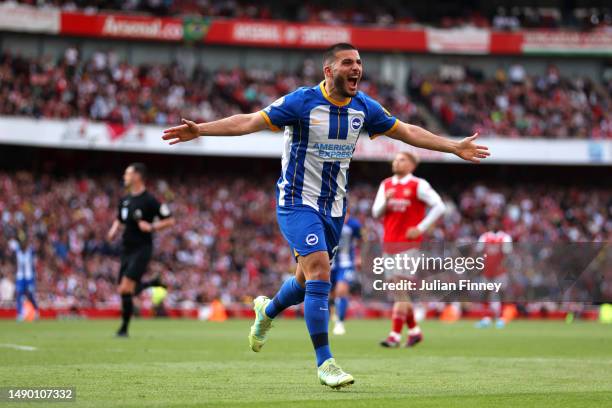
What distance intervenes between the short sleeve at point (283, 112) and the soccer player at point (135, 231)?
24.8 feet

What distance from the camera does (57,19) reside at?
38.8 metres

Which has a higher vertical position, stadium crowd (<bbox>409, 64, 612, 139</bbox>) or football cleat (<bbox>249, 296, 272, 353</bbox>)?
stadium crowd (<bbox>409, 64, 612, 139</bbox>)

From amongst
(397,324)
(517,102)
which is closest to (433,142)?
(397,324)

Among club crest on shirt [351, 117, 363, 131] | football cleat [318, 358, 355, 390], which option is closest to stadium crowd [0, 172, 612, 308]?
club crest on shirt [351, 117, 363, 131]

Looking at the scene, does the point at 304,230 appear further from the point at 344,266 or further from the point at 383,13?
the point at 383,13

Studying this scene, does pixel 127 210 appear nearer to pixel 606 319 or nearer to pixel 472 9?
pixel 606 319

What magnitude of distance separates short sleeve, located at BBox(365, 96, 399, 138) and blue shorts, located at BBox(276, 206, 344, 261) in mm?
814

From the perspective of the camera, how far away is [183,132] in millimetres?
7793

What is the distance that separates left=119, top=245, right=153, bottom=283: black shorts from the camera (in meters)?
15.5

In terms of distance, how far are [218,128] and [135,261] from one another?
7.98 metres

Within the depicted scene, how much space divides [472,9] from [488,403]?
137 feet

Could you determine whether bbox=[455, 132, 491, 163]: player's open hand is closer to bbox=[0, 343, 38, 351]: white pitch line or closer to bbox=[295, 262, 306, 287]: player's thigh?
bbox=[295, 262, 306, 287]: player's thigh

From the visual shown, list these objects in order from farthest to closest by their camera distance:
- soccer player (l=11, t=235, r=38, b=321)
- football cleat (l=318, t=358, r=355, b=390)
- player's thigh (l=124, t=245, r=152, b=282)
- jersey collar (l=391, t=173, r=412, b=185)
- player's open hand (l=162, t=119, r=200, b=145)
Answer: soccer player (l=11, t=235, r=38, b=321) < player's thigh (l=124, t=245, r=152, b=282) < jersey collar (l=391, t=173, r=412, b=185) < player's open hand (l=162, t=119, r=200, b=145) < football cleat (l=318, t=358, r=355, b=390)

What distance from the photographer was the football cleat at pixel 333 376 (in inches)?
300
